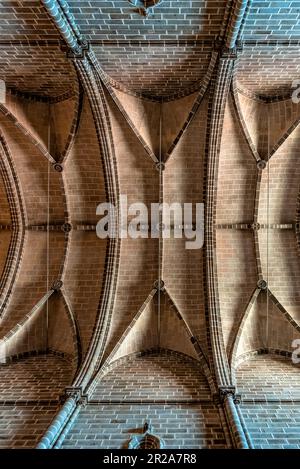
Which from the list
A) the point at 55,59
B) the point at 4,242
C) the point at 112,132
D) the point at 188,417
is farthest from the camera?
the point at 4,242

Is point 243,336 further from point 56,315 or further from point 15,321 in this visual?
point 15,321

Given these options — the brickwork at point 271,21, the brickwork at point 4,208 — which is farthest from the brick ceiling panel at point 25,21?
the brickwork at point 4,208

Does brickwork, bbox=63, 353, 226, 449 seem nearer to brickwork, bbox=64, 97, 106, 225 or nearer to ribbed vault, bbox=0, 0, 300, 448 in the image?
ribbed vault, bbox=0, 0, 300, 448

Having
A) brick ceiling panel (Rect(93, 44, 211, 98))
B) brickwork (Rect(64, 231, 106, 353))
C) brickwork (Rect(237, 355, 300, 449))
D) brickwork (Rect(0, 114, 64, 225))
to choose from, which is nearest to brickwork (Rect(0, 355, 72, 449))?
brickwork (Rect(64, 231, 106, 353))

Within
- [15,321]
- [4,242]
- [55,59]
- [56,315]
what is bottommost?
[15,321]

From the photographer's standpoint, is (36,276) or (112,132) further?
(36,276)

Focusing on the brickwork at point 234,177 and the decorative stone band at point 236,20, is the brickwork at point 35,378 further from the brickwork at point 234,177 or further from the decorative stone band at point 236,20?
the decorative stone band at point 236,20

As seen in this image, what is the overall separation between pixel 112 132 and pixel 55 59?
8.57 ft

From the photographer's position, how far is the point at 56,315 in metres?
13.1

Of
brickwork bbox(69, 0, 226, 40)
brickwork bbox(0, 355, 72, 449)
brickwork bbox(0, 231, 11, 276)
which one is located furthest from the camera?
brickwork bbox(0, 231, 11, 276)

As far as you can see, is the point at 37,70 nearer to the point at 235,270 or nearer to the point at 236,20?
the point at 236,20

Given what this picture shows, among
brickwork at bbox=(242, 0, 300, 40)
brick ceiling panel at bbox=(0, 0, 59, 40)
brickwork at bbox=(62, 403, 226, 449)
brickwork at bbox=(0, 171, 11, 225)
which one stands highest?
brickwork at bbox=(242, 0, 300, 40)

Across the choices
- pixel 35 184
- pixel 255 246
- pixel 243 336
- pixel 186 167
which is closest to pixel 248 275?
pixel 255 246

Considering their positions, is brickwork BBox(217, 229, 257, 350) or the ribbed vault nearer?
the ribbed vault
